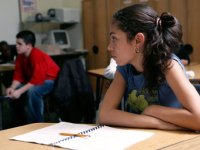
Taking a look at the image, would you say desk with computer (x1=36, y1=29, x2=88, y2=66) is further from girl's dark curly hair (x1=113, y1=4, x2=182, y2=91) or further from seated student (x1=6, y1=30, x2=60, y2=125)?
girl's dark curly hair (x1=113, y1=4, x2=182, y2=91)

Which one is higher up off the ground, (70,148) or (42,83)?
(70,148)

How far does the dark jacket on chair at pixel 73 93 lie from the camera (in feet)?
10.8

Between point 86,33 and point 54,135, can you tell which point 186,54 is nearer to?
point 86,33

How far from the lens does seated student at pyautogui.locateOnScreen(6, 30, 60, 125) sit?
339 centimetres

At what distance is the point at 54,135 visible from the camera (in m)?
1.15

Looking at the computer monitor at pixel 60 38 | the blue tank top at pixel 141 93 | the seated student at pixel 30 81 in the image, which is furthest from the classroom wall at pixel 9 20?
the blue tank top at pixel 141 93

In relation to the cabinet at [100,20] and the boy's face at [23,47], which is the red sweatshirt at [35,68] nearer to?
the boy's face at [23,47]

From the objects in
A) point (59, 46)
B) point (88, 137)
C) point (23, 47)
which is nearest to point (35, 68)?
point (23, 47)

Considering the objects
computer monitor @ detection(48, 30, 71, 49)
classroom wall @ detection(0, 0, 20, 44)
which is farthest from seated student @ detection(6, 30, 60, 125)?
computer monitor @ detection(48, 30, 71, 49)

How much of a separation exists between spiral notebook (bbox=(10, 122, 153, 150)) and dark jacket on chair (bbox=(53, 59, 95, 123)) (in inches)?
79.0

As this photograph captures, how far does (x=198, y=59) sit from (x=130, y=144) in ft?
10.9

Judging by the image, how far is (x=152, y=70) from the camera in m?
1.32

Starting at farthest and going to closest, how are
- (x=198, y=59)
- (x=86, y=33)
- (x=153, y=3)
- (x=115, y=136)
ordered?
(x=86, y=33) < (x=153, y=3) < (x=198, y=59) < (x=115, y=136)

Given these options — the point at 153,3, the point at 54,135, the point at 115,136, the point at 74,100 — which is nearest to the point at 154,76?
the point at 115,136
